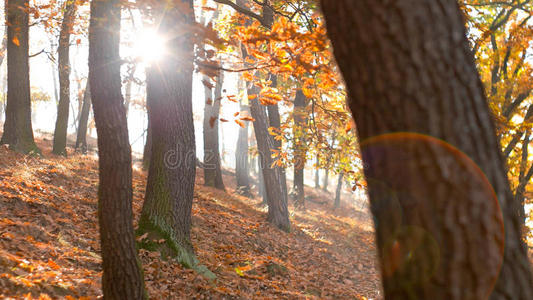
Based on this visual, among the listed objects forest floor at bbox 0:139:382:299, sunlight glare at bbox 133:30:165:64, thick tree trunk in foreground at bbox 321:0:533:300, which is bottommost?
forest floor at bbox 0:139:382:299

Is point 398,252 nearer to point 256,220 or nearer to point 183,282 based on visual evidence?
point 183,282

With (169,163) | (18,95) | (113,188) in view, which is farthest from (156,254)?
(18,95)

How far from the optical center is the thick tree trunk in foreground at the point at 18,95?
10.3 meters

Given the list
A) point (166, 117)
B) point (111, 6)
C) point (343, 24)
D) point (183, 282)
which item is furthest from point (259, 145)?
point (343, 24)

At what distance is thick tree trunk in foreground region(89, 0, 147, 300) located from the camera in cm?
372

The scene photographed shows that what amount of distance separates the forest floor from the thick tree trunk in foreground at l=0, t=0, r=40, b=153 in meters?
0.60

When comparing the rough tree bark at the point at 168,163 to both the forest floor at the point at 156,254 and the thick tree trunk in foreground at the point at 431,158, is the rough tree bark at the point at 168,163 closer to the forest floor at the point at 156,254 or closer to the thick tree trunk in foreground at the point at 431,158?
the forest floor at the point at 156,254

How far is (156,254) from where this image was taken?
581cm

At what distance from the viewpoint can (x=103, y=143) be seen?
3781 mm

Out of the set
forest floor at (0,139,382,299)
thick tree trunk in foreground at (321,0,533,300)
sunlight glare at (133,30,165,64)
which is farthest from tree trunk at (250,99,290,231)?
thick tree trunk in foreground at (321,0,533,300)

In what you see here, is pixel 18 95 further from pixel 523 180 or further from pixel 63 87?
pixel 523 180

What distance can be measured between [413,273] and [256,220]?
394 inches

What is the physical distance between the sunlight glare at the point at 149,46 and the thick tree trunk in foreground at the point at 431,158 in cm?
282

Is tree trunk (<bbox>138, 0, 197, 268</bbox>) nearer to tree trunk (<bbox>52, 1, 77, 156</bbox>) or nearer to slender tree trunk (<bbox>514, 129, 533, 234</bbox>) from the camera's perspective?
tree trunk (<bbox>52, 1, 77, 156</bbox>)
